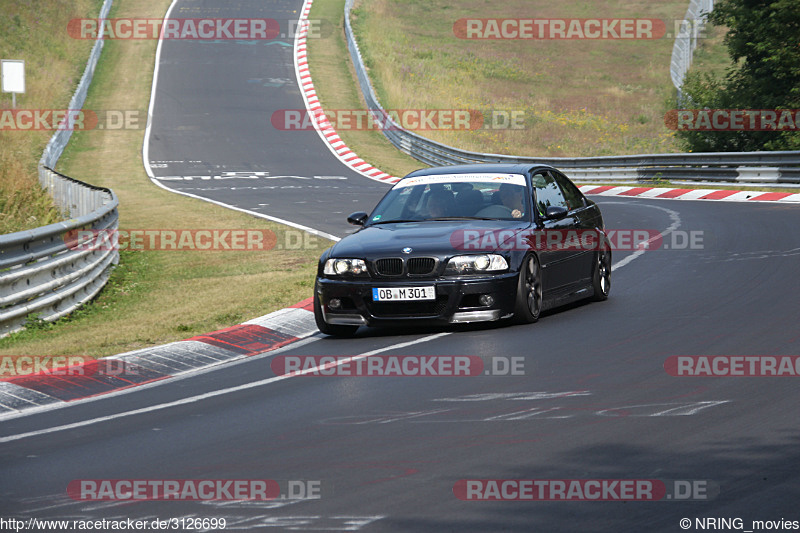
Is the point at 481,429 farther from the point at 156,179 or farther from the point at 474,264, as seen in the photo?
the point at 156,179

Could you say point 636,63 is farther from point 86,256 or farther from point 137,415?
point 137,415

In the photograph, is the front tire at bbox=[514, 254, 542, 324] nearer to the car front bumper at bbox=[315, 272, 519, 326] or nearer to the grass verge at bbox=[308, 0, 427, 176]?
the car front bumper at bbox=[315, 272, 519, 326]

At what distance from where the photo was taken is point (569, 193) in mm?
12406

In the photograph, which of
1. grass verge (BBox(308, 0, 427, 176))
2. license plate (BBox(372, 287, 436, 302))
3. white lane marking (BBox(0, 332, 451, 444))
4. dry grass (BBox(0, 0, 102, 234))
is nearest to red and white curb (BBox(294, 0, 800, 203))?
grass verge (BBox(308, 0, 427, 176))

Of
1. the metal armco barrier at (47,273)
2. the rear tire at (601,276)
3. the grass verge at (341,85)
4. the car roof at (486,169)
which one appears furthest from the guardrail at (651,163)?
the metal armco barrier at (47,273)

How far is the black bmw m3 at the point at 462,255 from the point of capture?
33.4 feet

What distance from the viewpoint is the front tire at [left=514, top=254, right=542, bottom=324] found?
→ 10.4m

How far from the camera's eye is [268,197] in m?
30.3

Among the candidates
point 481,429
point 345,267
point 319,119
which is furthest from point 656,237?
point 319,119

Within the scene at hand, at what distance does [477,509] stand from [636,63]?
70.1m

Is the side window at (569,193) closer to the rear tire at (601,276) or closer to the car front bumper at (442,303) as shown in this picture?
the rear tire at (601,276)

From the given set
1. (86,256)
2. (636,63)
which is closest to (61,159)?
(86,256)

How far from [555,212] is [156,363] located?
4.09 m

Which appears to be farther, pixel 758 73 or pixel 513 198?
pixel 758 73
